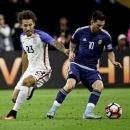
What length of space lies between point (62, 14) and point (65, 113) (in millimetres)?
10840

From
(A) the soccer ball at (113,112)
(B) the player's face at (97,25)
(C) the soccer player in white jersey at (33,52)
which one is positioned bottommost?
(A) the soccer ball at (113,112)

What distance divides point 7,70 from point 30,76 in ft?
28.8

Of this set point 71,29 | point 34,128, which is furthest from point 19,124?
point 71,29

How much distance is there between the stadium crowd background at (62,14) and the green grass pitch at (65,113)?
12.8 ft

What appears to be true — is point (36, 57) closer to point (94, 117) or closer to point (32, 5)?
point (94, 117)

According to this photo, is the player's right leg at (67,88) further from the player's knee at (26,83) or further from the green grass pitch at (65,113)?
the player's knee at (26,83)

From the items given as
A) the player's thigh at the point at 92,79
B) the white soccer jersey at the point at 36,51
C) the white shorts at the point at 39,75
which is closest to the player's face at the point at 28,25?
the white soccer jersey at the point at 36,51

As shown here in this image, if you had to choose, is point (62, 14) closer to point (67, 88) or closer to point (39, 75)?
point (39, 75)

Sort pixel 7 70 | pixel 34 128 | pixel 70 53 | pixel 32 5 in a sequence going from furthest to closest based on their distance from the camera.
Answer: pixel 32 5 → pixel 7 70 → pixel 70 53 → pixel 34 128

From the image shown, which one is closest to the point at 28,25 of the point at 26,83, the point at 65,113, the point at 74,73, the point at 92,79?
the point at 26,83

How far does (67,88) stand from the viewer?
12641 millimetres

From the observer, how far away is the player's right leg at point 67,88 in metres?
12.6

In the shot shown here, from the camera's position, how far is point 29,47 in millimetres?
13102

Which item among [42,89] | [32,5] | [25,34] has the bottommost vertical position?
[42,89]
